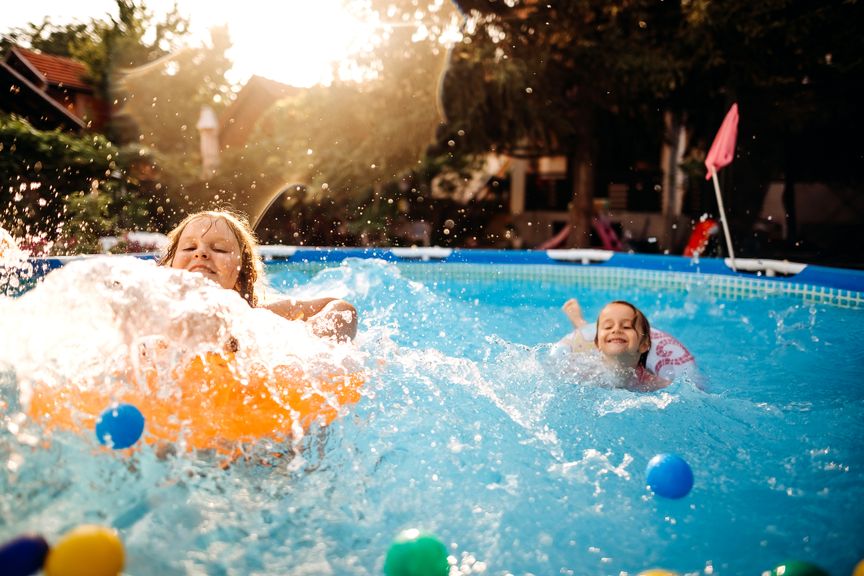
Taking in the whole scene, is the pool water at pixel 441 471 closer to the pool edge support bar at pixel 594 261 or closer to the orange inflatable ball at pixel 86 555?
the orange inflatable ball at pixel 86 555

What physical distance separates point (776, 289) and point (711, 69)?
4.87 meters

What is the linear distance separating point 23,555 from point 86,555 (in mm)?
130

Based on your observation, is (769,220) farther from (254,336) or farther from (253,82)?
(253,82)

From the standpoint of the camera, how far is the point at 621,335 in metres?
3.56

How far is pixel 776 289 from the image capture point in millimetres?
6371

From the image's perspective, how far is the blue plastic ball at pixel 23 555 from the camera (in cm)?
139

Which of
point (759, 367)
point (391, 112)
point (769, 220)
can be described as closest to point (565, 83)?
point (391, 112)

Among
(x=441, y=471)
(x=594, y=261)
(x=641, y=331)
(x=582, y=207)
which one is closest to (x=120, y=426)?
(x=441, y=471)

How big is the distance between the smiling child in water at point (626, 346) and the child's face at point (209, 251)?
2.06 metres

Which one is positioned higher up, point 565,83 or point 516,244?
point 565,83

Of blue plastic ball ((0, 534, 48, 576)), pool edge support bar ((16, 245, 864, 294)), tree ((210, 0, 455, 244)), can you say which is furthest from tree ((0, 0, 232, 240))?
blue plastic ball ((0, 534, 48, 576))

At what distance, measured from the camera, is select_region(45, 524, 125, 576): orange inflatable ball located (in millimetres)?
1422

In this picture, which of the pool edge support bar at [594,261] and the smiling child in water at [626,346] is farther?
the pool edge support bar at [594,261]

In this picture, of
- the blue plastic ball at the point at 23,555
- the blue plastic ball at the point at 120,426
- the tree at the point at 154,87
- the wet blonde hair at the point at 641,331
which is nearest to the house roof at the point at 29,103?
the tree at the point at 154,87
